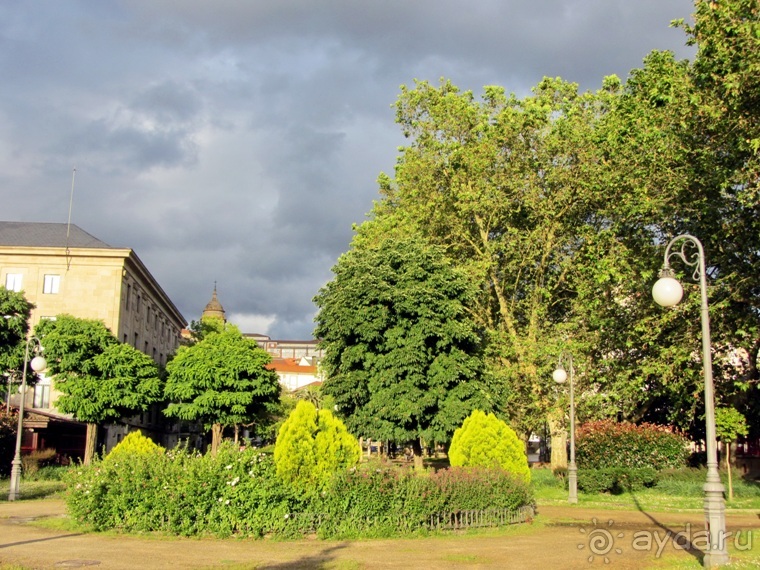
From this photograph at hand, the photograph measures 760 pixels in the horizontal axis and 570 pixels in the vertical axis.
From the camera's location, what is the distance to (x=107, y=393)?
133 ft

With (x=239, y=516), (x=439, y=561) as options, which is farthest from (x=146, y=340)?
(x=439, y=561)

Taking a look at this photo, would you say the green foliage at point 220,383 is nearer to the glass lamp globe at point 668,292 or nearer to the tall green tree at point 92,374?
the tall green tree at point 92,374

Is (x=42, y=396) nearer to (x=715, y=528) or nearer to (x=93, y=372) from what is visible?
(x=93, y=372)

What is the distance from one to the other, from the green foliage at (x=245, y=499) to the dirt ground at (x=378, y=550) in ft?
1.58

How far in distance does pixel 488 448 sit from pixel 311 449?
6.99 m

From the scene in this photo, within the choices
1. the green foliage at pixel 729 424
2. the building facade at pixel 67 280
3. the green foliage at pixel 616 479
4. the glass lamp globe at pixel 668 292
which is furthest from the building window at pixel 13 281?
the glass lamp globe at pixel 668 292

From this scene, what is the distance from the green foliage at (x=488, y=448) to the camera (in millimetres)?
21672

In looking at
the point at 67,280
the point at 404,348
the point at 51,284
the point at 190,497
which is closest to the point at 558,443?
the point at 404,348

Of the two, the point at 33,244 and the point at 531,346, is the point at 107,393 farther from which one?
the point at 531,346

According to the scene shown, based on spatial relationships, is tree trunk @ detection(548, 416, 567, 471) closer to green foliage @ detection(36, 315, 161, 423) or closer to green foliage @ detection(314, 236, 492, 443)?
green foliage @ detection(314, 236, 492, 443)

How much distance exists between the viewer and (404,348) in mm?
31641

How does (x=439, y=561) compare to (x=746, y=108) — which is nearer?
(x=439, y=561)

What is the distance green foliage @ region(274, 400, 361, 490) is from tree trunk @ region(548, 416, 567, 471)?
20.7 meters

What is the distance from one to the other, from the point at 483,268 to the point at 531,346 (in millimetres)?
4527
